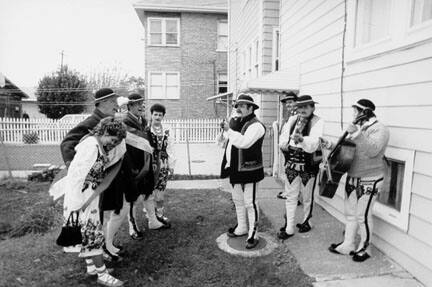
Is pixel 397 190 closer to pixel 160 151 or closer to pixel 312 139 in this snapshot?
pixel 312 139

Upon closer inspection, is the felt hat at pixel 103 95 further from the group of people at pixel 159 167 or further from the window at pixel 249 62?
the window at pixel 249 62

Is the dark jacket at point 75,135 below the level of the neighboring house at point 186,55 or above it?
below

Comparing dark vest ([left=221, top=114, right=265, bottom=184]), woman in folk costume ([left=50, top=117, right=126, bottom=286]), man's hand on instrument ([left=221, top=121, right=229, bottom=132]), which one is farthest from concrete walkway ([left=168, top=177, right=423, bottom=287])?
woman in folk costume ([left=50, top=117, right=126, bottom=286])

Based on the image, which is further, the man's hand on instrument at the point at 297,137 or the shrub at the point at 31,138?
the shrub at the point at 31,138

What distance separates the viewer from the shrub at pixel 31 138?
1666 centimetres

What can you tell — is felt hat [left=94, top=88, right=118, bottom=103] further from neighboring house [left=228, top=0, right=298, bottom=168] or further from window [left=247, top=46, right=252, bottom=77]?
window [left=247, top=46, right=252, bottom=77]

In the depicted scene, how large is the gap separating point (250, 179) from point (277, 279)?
1163mm

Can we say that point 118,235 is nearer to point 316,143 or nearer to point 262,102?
point 316,143

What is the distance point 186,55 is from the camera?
21.0 meters

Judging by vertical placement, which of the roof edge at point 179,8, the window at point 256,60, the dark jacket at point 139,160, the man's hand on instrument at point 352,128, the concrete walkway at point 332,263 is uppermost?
the roof edge at point 179,8

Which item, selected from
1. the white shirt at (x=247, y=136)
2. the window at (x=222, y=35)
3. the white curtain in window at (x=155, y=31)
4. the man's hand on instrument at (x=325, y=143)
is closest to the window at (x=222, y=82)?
the window at (x=222, y=35)

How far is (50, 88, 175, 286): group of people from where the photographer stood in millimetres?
2953

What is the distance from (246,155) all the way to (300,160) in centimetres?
80

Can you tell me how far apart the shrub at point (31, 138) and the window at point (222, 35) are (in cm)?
1215
